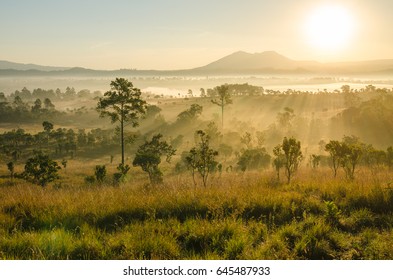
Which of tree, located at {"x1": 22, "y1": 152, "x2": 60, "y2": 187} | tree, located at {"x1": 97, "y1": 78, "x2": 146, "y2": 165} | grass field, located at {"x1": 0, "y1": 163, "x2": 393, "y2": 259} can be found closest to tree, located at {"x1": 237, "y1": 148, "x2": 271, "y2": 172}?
tree, located at {"x1": 97, "y1": 78, "x2": 146, "y2": 165}

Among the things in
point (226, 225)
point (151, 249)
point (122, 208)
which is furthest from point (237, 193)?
point (151, 249)

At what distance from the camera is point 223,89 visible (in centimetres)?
9350

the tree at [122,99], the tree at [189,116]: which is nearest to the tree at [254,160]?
the tree at [122,99]

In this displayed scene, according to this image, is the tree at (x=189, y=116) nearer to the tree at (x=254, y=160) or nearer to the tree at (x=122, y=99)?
the tree at (x=122, y=99)

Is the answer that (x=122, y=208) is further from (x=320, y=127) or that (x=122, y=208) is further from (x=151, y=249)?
(x=320, y=127)

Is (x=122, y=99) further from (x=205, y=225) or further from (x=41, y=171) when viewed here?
(x=205, y=225)

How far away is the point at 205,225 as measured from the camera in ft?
21.8

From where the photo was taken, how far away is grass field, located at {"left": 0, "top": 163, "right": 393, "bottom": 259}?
5.79 m

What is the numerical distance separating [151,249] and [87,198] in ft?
12.9

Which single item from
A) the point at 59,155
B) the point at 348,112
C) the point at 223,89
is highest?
the point at 223,89

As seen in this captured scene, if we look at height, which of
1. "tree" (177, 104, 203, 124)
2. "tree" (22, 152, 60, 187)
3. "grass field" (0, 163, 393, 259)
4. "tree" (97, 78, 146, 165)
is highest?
"tree" (97, 78, 146, 165)

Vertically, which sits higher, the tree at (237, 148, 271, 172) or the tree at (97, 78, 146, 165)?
the tree at (97, 78, 146, 165)

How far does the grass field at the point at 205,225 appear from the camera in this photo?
19.0ft

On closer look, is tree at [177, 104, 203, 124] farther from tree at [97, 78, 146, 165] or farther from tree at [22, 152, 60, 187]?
tree at [22, 152, 60, 187]
